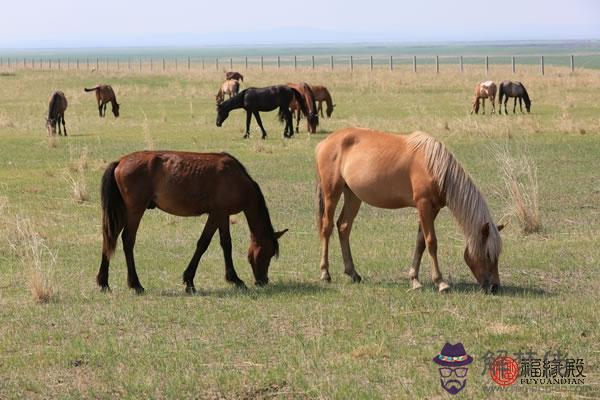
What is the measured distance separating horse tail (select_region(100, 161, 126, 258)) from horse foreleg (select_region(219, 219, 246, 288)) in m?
0.95

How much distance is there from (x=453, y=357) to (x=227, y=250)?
3387mm

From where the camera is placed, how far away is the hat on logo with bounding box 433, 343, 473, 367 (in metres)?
6.88

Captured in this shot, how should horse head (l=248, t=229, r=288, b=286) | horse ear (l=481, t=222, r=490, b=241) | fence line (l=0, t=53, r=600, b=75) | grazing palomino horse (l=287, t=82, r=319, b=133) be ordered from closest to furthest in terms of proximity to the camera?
1. horse ear (l=481, t=222, r=490, b=241)
2. horse head (l=248, t=229, r=288, b=286)
3. grazing palomino horse (l=287, t=82, r=319, b=133)
4. fence line (l=0, t=53, r=600, b=75)

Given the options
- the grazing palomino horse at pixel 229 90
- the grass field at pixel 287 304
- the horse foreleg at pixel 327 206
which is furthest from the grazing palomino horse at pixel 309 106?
the horse foreleg at pixel 327 206

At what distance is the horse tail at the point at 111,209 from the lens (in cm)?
966

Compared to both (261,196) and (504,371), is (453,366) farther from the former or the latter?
(261,196)

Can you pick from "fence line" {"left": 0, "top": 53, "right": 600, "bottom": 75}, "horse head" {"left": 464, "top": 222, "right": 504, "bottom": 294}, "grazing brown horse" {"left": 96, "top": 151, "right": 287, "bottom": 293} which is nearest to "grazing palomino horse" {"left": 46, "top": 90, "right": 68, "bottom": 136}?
"grazing brown horse" {"left": 96, "top": 151, "right": 287, "bottom": 293}

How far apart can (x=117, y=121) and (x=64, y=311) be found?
77.3ft

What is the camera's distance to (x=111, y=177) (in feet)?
31.7

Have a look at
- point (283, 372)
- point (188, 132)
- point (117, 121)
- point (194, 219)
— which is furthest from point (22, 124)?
point (283, 372)

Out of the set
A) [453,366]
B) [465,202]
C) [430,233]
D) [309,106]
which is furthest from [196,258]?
[309,106]

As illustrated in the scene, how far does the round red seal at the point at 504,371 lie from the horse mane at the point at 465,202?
249 cm

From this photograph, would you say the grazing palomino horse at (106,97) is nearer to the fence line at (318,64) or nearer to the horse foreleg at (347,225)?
the horse foreleg at (347,225)

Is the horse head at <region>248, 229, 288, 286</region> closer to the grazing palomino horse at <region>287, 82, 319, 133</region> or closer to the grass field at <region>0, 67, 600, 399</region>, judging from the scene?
the grass field at <region>0, 67, 600, 399</region>
